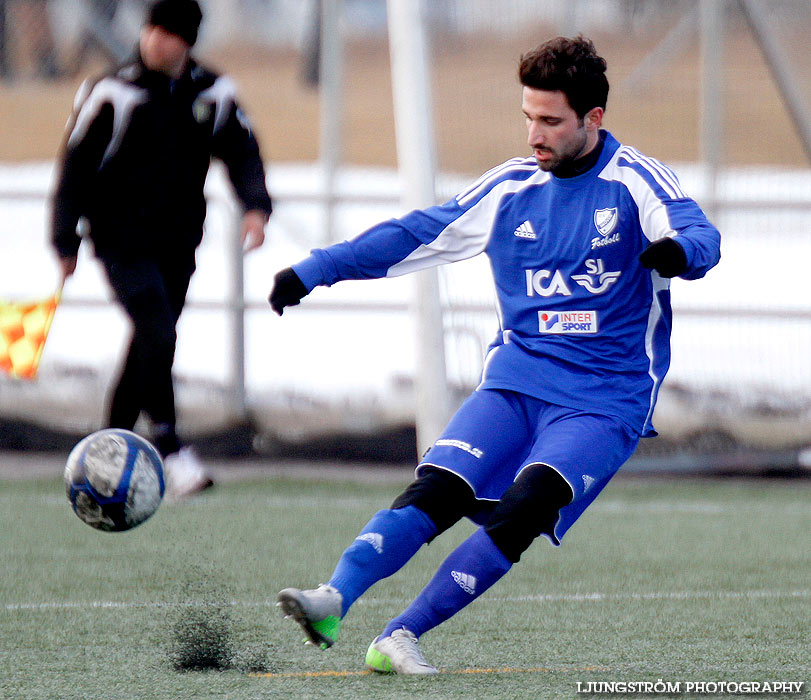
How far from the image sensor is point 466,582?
3977 mm

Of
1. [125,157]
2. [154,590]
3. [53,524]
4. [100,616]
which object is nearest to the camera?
[100,616]

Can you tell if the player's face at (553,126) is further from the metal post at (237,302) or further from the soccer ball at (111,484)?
the metal post at (237,302)

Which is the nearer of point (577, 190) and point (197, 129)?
point (577, 190)

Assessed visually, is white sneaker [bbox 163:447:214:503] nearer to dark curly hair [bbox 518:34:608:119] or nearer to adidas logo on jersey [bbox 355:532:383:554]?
adidas logo on jersey [bbox 355:532:383:554]

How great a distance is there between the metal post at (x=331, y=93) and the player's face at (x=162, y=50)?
4324mm

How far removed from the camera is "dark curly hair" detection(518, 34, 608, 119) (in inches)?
158

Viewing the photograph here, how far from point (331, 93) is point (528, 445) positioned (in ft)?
22.2

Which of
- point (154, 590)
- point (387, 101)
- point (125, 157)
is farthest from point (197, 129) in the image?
point (387, 101)

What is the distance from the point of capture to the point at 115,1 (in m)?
10.9

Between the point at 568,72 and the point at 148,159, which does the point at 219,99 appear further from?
the point at 568,72

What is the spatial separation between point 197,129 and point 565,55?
2.47 m

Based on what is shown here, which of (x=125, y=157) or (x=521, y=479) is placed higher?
(x=125, y=157)

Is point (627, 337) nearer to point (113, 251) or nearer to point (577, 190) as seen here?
point (577, 190)

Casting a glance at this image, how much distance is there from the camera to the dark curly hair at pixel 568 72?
4016mm
